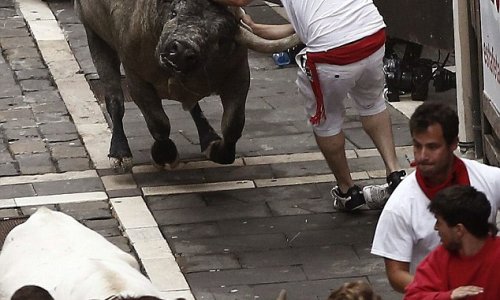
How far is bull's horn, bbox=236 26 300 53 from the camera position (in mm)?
9359

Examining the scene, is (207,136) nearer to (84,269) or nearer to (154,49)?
(154,49)

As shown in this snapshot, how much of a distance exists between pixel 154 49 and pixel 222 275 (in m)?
1.96

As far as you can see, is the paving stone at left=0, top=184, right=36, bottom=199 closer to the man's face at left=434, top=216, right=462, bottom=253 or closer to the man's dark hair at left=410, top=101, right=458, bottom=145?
the man's dark hair at left=410, top=101, right=458, bottom=145

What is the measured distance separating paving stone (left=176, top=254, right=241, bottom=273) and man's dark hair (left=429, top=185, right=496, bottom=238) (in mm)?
3568

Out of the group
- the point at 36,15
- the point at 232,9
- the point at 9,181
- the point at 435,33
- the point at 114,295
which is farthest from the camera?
the point at 36,15

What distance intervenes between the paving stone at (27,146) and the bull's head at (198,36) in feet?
7.61

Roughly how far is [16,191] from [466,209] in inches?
222

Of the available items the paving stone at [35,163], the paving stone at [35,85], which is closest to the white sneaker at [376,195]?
the paving stone at [35,163]

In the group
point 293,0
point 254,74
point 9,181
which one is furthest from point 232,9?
point 254,74

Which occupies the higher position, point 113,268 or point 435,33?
point 113,268

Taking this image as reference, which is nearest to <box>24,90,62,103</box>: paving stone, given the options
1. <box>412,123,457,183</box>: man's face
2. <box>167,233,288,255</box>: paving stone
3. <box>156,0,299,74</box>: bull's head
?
<box>156,0,299,74</box>: bull's head

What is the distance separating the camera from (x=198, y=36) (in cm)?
920

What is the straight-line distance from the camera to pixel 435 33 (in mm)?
11969

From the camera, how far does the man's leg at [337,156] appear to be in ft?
30.6
